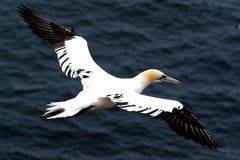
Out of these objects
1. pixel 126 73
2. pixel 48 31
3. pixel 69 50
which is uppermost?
pixel 48 31

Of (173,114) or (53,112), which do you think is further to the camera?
(53,112)

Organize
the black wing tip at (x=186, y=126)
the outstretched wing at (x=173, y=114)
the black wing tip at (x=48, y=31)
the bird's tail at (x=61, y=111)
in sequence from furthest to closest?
the black wing tip at (x=48, y=31)
the bird's tail at (x=61, y=111)
the black wing tip at (x=186, y=126)
the outstretched wing at (x=173, y=114)

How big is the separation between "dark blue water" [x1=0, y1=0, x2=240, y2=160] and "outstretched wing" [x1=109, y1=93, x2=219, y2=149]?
193 inches

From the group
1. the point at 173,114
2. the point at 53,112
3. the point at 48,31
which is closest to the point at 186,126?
the point at 173,114

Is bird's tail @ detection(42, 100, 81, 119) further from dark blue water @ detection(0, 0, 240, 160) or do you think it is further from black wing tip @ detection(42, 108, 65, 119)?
dark blue water @ detection(0, 0, 240, 160)

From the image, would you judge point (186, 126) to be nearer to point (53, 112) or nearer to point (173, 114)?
point (173, 114)

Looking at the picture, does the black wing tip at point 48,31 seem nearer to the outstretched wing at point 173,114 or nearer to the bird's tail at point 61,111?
the bird's tail at point 61,111

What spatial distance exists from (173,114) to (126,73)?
6811 millimetres

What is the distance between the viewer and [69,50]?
16.9 metres

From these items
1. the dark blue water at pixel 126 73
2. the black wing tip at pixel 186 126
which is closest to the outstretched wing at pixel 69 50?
the black wing tip at pixel 186 126

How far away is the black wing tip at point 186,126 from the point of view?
1429 cm

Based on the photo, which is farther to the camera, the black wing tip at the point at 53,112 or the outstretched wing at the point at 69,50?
the outstretched wing at the point at 69,50

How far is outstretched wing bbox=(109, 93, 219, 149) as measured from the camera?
1419 cm

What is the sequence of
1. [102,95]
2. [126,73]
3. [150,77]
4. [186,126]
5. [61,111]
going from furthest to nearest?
1. [126,73]
2. [150,77]
3. [102,95]
4. [61,111]
5. [186,126]
